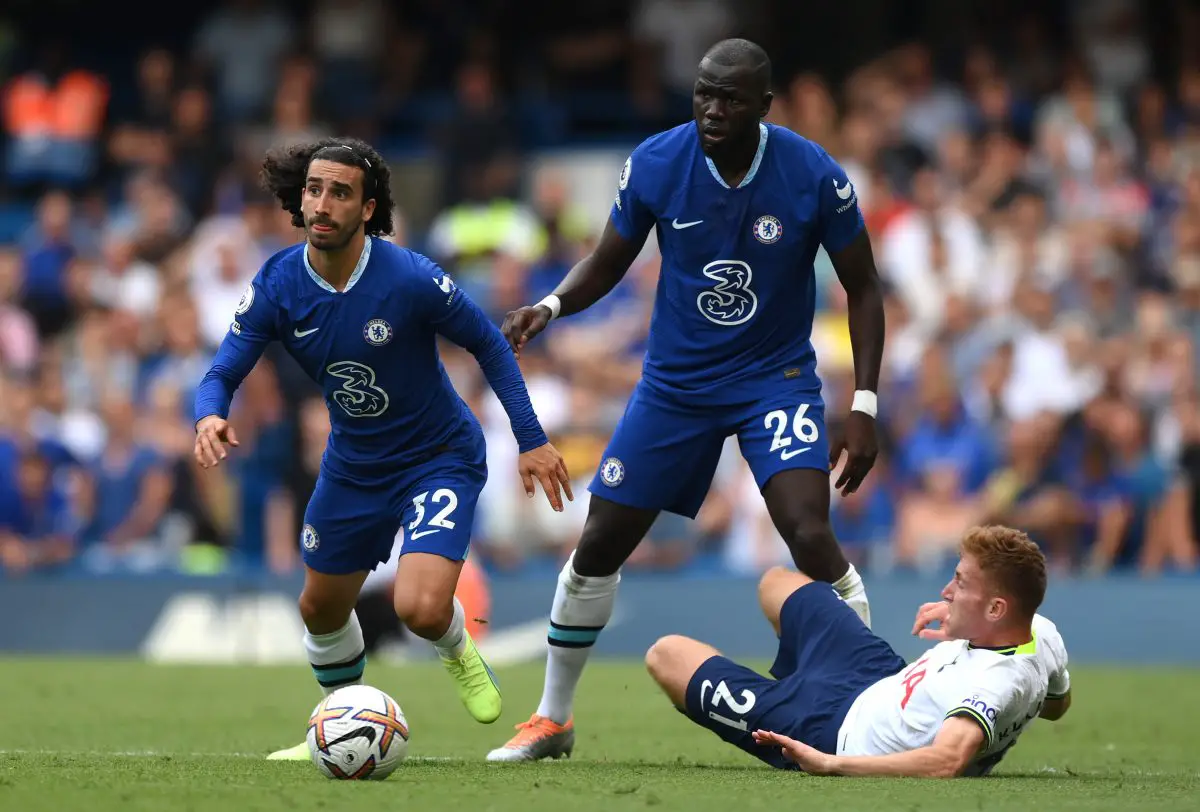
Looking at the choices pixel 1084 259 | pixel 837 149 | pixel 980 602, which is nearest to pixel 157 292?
pixel 837 149

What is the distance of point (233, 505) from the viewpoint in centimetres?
1521

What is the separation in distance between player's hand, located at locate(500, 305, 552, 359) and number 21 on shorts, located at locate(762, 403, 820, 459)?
1.00 meters

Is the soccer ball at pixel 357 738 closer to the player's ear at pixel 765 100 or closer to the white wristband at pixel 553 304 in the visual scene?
the white wristband at pixel 553 304

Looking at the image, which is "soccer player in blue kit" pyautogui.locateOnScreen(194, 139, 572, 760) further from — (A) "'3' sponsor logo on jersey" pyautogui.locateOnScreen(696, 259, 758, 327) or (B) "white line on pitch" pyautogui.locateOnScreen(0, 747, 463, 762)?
(A) "'3' sponsor logo on jersey" pyautogui.locateOnScreen(696, 259, 758, 327)

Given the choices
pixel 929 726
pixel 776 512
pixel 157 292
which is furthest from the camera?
pixel 157 292

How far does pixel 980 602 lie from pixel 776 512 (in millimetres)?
1047

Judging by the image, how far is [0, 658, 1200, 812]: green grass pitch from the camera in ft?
19.5

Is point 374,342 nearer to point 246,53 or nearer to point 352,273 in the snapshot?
point 352,273

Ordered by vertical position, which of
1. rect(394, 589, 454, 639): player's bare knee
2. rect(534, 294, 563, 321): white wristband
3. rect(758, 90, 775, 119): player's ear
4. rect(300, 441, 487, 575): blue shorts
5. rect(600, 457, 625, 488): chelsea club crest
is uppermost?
rect(758, 90, 775, 119): player's ear

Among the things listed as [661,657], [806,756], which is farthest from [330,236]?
[806,756]

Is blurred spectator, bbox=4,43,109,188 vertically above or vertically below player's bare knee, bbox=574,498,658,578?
above

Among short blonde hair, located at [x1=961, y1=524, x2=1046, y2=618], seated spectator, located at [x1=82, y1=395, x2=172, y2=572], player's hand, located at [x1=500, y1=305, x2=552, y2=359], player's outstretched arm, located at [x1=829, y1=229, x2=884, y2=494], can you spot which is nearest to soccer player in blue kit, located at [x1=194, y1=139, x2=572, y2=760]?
player's hand, located at [x1=500, y1=305, x2=552, y2=359]

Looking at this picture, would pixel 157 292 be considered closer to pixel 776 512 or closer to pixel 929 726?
pixel 776 512

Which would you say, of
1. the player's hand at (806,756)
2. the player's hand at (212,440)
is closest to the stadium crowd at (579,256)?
the player's hand at (806,756)
